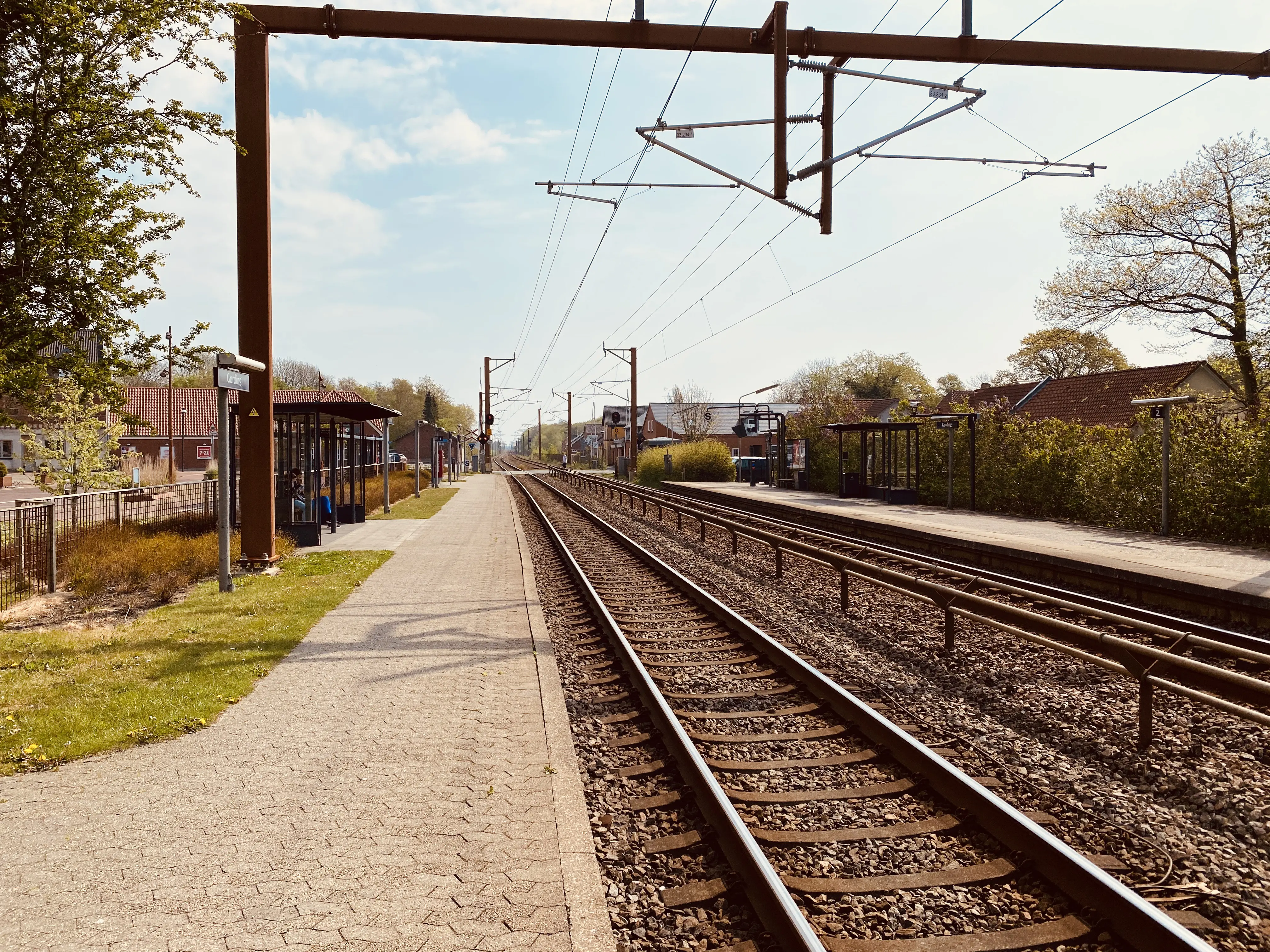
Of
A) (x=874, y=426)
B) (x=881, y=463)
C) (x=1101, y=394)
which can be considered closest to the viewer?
(x=874, y=426)

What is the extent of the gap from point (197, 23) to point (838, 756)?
9.70 metres

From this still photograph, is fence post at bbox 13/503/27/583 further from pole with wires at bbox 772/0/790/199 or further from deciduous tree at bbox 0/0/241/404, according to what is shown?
pole with wires at bbox 772/0/790/199

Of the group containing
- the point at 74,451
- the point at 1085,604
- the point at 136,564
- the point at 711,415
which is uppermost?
the point at 711,415

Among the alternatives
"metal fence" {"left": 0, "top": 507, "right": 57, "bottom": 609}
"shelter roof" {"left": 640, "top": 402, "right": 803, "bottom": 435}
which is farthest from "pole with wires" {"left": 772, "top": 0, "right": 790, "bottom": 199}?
"shelter roof" {"left": 640, "top": 402, "right": 803, "bottom": 435}

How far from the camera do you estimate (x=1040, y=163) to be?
12664mm

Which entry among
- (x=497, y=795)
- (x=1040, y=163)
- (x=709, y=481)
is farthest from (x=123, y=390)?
(x=709, y=481)

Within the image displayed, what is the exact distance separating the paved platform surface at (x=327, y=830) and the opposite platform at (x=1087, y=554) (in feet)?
27.1

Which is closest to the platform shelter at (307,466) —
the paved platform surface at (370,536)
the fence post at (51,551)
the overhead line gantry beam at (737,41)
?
the paved platform surface at (370,536)

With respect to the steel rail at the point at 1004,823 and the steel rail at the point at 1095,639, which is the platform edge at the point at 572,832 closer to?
the steel rail at the point at 1004,823

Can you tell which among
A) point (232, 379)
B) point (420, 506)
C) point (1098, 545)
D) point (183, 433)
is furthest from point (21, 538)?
point (183, 433)

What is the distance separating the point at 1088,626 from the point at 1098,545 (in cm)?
625

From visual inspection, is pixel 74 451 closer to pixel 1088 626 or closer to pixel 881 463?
pixel 1088 626

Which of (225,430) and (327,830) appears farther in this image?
(225,430)

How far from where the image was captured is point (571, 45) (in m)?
10.7
